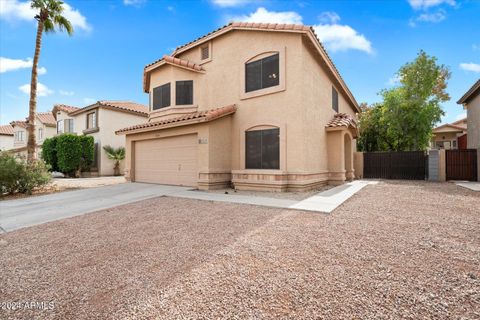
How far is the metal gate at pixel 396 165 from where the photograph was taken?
1698 centimetres

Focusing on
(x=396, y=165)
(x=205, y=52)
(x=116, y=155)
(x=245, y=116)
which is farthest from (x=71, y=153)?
(x=396, y=165)

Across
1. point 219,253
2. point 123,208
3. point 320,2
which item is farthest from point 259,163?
point 320,2

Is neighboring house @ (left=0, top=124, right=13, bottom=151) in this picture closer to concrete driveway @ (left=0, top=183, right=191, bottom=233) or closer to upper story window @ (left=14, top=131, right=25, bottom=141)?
upper story window @ (left=14, top=131, right=25, bottom=141)

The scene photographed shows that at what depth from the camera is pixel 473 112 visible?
1850 cm

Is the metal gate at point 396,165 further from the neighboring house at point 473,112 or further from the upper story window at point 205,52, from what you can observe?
the upper story window at point 205,52

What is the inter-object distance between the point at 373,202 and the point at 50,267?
350 inches

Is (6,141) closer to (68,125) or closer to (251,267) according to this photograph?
(68,125)

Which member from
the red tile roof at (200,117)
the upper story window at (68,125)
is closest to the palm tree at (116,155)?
the upper story window at (68,125)

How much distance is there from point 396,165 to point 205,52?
1619cm

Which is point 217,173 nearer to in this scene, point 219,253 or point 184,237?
point 184,237

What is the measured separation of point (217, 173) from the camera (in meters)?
11.5

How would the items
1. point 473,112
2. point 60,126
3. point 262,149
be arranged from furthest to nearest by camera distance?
point 60,126 → point 473,112 → point 262,149

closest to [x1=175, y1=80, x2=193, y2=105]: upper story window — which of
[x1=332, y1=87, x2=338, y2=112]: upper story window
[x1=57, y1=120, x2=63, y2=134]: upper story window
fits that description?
[x1=332, y1=87, x2=338, y2=112]: upper story window

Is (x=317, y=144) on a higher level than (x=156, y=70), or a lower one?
lower
